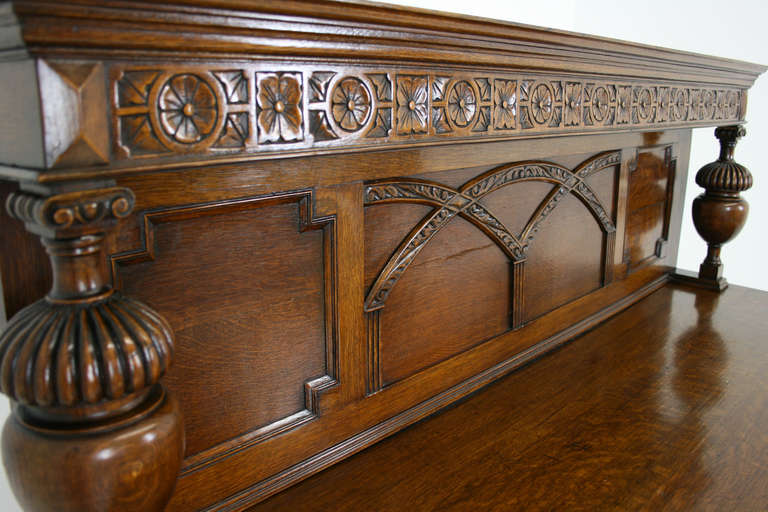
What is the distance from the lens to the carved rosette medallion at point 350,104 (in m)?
0.79

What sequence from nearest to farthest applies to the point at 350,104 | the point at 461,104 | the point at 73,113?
the point at 73,113 < the point at 350,104 < the point at 461,104

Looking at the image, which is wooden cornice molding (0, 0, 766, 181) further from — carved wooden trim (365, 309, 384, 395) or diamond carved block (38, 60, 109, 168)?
carved wooden trim (365, 309, 384, 395)

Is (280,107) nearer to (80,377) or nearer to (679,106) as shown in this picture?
(80,377)

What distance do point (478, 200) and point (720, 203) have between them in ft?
3.94

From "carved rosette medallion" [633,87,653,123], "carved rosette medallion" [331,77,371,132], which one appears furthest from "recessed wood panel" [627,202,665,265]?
"carved rosette medallion" [331,77,371,132]

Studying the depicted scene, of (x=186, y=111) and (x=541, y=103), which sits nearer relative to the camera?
(x=186, y=111)

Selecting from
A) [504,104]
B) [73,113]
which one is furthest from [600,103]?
[73,113]

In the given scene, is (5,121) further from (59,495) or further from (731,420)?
(731,420)

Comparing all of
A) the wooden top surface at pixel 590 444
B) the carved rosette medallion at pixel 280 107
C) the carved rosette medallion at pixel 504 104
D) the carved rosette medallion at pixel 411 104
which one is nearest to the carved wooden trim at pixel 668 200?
the wooden top surface at pixel 590 444

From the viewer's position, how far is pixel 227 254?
0.80 meters

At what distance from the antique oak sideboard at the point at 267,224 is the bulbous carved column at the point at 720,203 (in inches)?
22.5

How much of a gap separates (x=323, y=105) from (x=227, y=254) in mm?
223

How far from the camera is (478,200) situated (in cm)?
120

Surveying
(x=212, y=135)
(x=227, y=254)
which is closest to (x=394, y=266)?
(x=227, y=254)
